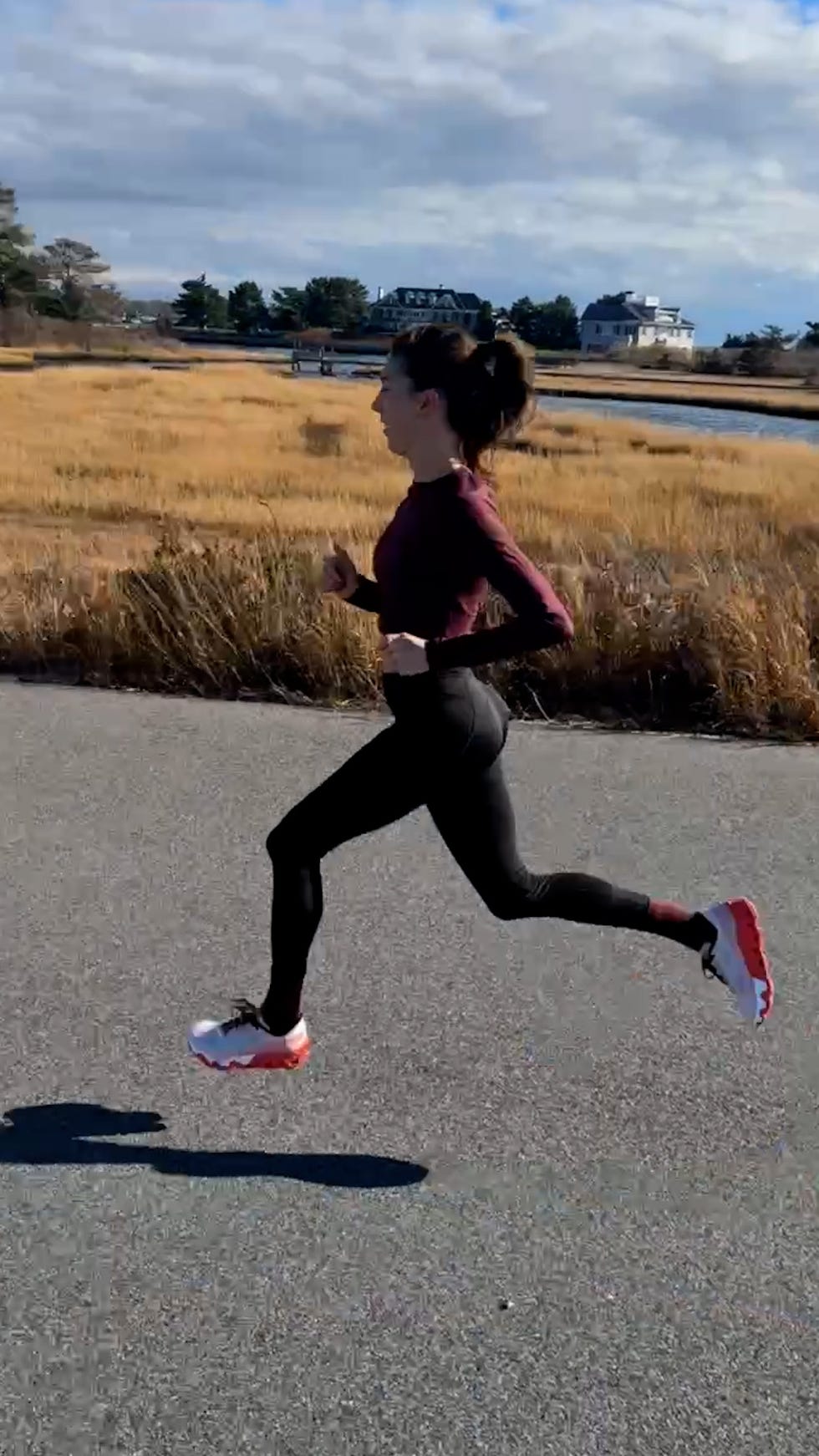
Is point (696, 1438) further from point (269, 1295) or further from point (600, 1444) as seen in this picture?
point (269, 1295)

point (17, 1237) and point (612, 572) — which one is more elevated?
point (612, 572)

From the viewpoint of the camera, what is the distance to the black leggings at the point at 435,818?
3029 mm

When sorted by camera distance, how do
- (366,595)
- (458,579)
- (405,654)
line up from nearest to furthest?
(405,654), (458,579), (366,595)

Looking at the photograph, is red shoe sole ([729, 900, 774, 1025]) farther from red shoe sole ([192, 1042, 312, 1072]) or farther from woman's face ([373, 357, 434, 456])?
woman's face ([373, 357, 434, 456])

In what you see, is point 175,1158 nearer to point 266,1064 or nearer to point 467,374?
point 266,1064

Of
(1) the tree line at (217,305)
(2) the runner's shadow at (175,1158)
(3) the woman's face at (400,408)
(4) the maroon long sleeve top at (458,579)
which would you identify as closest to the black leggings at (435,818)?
(4) the maroon long sleeve top at (458,579)

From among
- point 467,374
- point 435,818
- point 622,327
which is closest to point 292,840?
point 435,818

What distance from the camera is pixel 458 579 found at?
296cm

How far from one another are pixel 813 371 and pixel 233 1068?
9621 centimetres

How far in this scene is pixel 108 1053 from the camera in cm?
346

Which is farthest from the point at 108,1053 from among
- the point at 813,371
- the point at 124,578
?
the point at 813,371

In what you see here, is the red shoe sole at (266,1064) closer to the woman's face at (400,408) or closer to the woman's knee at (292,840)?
the woman's knee at (292,840)

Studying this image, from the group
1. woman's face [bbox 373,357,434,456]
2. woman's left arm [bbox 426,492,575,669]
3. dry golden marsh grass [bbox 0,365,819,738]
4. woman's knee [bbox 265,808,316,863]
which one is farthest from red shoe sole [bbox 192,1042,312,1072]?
dry golden marsh grass [bbox 0,365,819,738]

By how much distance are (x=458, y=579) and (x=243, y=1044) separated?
1.14 meters
